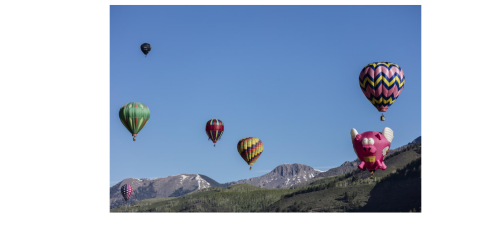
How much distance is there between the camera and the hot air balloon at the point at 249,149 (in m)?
192

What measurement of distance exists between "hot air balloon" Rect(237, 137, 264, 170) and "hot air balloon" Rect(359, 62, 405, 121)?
70562 millimetres

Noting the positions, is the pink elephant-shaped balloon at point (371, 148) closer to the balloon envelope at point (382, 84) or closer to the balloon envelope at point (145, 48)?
the balloon envelope at point (382, 84)

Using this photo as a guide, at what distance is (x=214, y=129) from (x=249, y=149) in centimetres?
1126

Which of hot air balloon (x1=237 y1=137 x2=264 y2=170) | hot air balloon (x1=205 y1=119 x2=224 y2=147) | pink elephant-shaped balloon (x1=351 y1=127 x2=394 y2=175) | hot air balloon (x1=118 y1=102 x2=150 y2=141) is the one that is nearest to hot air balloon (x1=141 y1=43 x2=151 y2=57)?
hot air balloon (x1=118 y1=102 x2=150 y2=141)

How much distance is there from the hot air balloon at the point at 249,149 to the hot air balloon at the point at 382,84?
7056 centimetres

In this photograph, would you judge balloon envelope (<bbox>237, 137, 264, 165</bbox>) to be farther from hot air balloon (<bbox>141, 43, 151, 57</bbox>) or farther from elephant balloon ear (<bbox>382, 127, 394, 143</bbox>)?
elephant balloon ear (<bbox>382, 127, 394, 143</bbox>)

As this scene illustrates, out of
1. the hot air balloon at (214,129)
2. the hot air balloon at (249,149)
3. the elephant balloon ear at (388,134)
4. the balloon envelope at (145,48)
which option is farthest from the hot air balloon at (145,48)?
the elephant balloon ear at (388,134)

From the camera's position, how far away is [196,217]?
9862cm

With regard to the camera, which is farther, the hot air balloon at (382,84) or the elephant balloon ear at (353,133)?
the hot air balloon at (382,84)
